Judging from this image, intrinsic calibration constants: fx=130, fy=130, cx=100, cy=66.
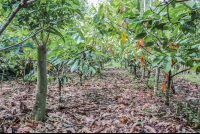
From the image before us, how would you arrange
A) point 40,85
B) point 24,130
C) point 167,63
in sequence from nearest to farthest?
point 167,63 < point 24,130 < point 40,85

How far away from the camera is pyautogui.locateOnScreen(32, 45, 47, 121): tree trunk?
165 centimetres

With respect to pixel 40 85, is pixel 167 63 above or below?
above

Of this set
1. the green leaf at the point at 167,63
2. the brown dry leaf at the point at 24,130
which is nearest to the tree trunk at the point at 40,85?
the brown dry leaf at the point at 24,130

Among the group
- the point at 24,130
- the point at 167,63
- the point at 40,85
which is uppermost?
the point at 167,63

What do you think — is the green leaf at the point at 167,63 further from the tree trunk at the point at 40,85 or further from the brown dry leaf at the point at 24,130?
the brown dry leaf at the point at 24,130

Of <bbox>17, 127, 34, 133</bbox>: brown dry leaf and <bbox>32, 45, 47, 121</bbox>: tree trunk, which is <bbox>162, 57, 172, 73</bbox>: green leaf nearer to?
<bbox>32, 45, 47, 121</bbox>: tree trunk

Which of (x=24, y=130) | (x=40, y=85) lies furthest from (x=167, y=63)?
(x=24, y=130)

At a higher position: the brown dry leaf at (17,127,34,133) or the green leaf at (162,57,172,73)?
the green leaf at (162,57,172,73)

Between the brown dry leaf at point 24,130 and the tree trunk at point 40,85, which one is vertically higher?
the tree trunk at point 40,85

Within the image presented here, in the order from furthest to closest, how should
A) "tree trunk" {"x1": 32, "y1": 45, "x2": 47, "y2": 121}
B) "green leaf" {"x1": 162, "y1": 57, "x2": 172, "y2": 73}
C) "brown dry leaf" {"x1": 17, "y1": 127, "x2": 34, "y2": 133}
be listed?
"tree trunk" {"x1": 32, "y1": 45, "x2": 47, "y2": 121} → "brown dry leaf" {"x1": 17, "y1": 127, "x2": 34, "y2": 133} → "green leaf" {"x1": 162, "y1": 57, "x2": 172, "y2": 73}

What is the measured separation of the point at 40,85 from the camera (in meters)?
1.68

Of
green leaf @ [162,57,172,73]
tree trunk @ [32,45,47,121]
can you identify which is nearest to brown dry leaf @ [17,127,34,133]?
tree trunk @ [32,45,47,121]

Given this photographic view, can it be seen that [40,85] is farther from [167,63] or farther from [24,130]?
[167,63]

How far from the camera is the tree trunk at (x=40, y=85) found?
1.65 m
